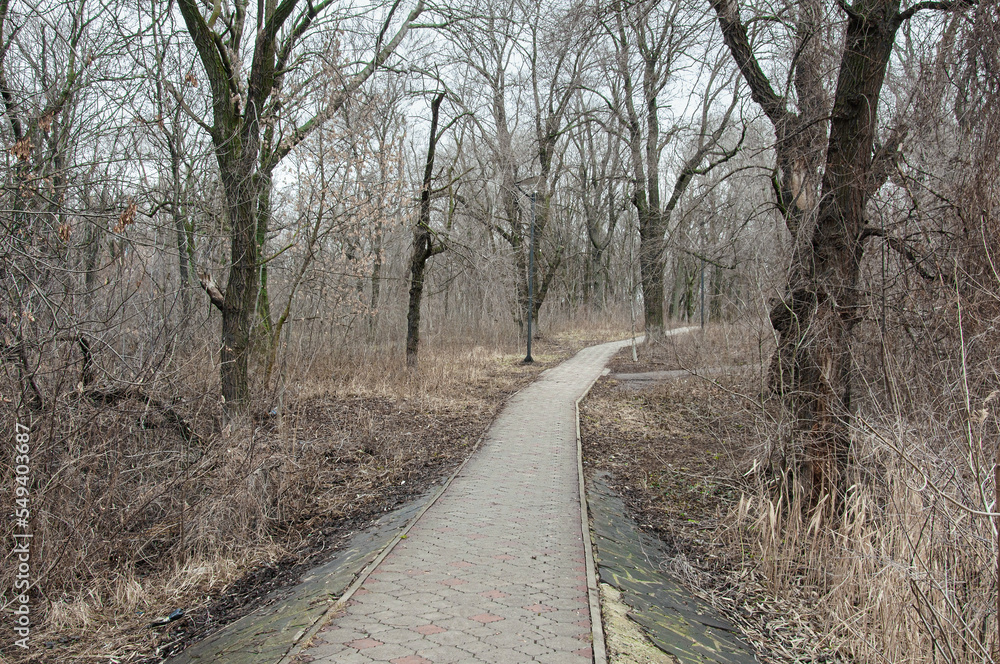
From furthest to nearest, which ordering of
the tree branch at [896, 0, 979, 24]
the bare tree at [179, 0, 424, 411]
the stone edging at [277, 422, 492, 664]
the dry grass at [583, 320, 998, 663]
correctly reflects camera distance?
1. the bare tree at [179, 0, 424, 411]
2. the tree branch at [896, 0, 979, 24]
3. the dry grass at [583, 320, 998, 663]
4. the stone edging at [277, 422, 492, 664]

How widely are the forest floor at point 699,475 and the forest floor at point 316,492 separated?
2.41m

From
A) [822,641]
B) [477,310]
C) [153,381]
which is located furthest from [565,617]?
[477,310]

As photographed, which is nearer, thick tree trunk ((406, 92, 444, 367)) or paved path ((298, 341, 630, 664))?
paved path ((298, 341, 630, 664))

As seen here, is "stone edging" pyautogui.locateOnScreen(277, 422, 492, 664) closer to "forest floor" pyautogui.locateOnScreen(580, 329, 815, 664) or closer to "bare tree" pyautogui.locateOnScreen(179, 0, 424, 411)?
"forest floor" pyautogui.locateOnScreen(580, 329, 815, 664)

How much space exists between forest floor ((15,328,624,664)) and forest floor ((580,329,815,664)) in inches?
94.7

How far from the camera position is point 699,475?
8.76m

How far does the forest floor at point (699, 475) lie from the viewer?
221 inches

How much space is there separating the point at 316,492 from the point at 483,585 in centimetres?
397

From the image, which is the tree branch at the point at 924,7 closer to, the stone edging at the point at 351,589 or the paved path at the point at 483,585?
the paved path at the point at 483,585

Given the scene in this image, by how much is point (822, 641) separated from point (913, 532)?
3.78ft

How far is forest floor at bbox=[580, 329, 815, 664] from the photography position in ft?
18.4

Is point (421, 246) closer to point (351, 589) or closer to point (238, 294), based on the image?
point (238, 294)

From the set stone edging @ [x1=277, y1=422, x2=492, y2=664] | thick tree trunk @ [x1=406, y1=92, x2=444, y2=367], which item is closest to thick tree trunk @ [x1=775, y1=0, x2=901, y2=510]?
stone edging @ [x1=277, y1=422, x2=492, y2=664]

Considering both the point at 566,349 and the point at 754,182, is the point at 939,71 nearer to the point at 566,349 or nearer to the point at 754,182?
the point at 754,182
